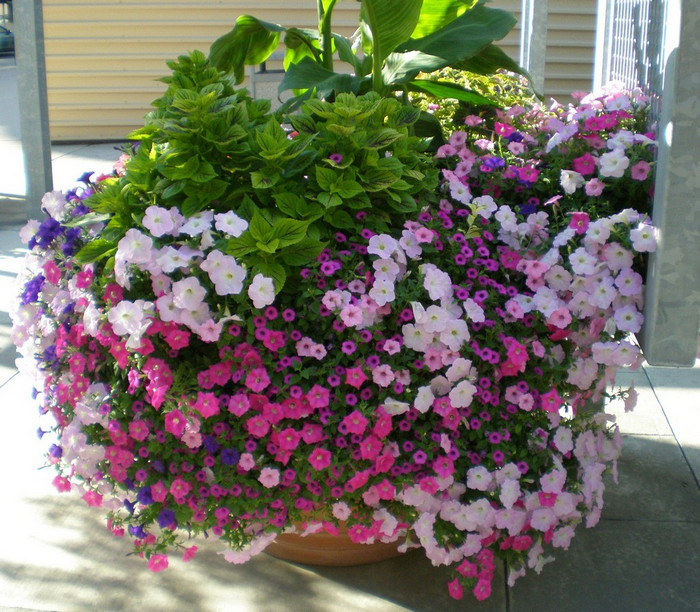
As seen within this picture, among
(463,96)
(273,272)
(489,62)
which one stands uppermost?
(489,62)

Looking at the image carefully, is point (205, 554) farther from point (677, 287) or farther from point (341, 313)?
point (677, 287)

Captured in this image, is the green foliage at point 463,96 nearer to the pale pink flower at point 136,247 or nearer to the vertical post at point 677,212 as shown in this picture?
the vertical post at point 677,212

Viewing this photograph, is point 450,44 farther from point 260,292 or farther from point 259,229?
point 260,292

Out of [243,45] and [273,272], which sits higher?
[243,45]

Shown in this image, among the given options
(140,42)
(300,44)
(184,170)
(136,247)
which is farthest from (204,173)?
(140,42)

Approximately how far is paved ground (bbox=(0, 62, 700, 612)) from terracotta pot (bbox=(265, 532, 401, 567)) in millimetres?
28

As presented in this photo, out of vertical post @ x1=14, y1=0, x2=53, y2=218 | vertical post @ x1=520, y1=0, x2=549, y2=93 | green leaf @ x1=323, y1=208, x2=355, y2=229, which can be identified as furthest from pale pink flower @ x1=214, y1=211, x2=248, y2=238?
vertical post @ x1=520, y1=0, x2=549, y2=93

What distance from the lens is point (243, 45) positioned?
10.6 feet

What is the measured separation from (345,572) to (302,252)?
933 millimetres

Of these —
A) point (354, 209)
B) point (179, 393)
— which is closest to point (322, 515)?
point (179, 393)

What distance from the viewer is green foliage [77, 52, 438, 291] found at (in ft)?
7.16

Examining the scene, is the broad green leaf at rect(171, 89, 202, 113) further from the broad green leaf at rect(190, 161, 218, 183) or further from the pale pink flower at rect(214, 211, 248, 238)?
the pale pink flower at rect(214, 211, 248, 238)

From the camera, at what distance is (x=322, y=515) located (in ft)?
7.31

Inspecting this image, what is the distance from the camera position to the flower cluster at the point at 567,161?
2439 mm
